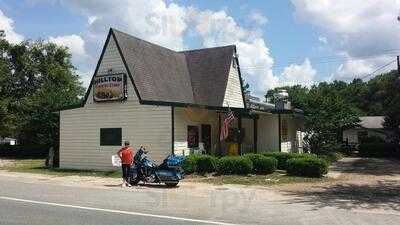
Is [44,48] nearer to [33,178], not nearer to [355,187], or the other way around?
[33,178]

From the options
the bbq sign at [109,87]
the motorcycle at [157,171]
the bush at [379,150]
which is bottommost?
the motorcycle at [157,171]

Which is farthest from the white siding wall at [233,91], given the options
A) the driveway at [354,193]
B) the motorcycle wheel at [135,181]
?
the motorcycle wheel at [135,181]

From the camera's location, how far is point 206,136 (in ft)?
97.5

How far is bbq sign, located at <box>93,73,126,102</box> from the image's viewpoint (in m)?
27.3

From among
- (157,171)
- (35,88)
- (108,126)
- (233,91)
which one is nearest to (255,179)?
(157,171)

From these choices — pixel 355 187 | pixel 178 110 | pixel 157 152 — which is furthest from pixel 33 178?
pixel 355 187

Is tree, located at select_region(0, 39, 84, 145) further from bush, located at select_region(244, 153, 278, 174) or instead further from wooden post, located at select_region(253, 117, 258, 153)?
bush, located at select_region(244, 153, 278, 174)

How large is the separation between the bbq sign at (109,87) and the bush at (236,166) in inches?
265

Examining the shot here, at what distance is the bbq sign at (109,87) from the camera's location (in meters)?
27.3

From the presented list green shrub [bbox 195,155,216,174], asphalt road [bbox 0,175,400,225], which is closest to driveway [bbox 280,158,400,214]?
asphalt road [bbox 0,175,400,225]

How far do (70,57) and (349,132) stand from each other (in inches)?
1298

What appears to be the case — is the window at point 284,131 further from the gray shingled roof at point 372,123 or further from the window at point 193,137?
the gray shingled roof at point 372,123

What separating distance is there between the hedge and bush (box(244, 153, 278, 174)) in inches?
977

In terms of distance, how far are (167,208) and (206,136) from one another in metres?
16.0
